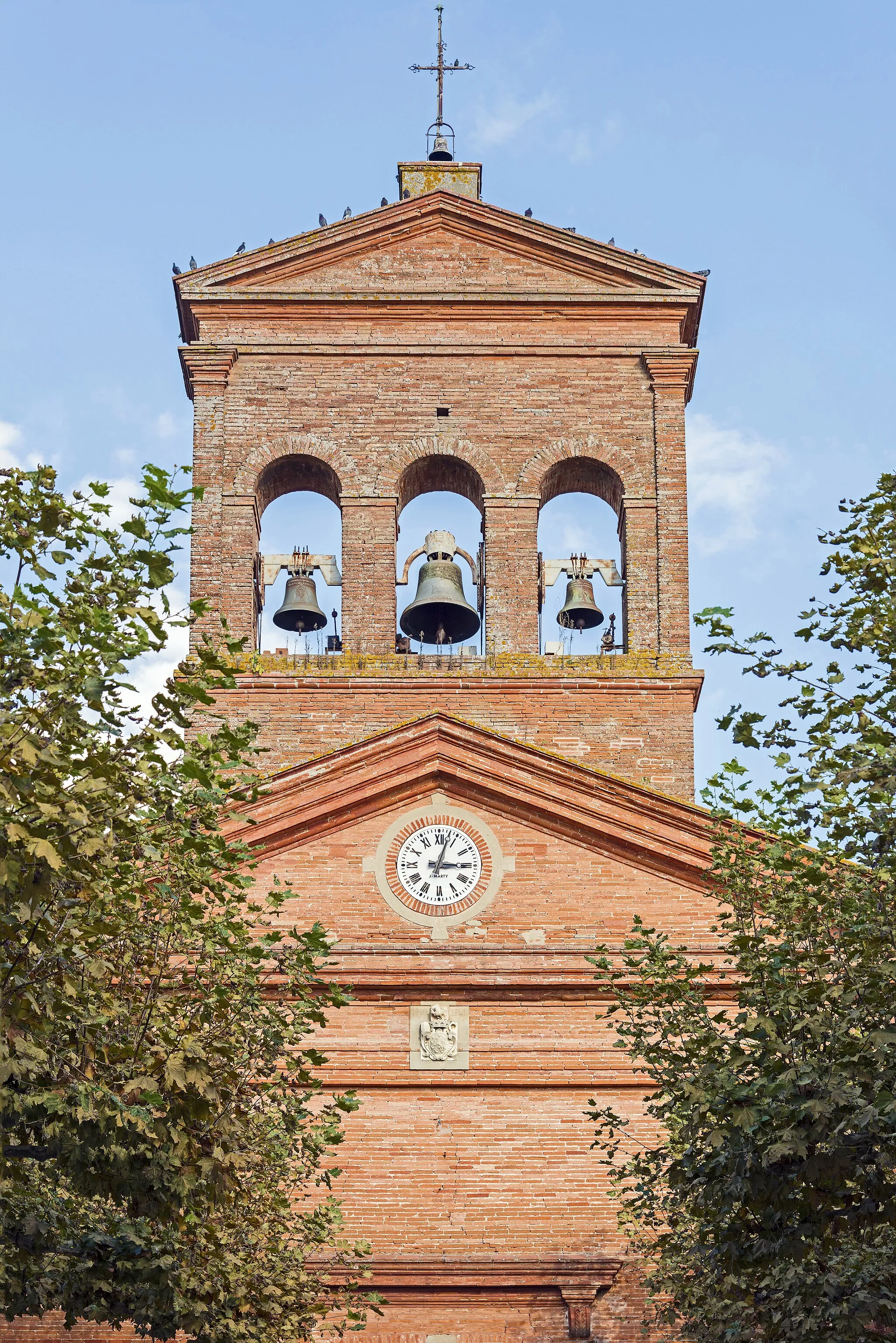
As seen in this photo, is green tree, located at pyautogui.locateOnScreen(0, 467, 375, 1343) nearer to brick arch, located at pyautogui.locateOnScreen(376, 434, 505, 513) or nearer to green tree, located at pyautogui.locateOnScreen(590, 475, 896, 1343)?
green tree, located at pyautogui.locateOnScreen(590, 475, 896, 1343)

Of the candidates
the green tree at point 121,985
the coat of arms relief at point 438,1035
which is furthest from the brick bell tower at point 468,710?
the green tree at point 121,985

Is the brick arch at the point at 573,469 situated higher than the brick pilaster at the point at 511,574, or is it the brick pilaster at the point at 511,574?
the brick arch at the point at 573,469

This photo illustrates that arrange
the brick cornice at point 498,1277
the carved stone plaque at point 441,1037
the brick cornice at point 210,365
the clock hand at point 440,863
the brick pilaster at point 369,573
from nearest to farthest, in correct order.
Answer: the brick cornice at point 498,1277
the carved stone plaque at point 441,1037
the clock hand at point 440,863
the brick pilaster at point 369,573
the brick cornice at point 210,365

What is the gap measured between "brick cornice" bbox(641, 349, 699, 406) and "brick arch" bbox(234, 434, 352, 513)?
3.58m

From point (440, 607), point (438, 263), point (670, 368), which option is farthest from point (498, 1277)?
point (438, 263)

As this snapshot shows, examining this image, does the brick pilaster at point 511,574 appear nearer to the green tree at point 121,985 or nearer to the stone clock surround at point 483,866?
the stone clock surround at point 483,866

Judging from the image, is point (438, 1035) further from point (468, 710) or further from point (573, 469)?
point (573, 469)

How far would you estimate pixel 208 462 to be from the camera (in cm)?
2492

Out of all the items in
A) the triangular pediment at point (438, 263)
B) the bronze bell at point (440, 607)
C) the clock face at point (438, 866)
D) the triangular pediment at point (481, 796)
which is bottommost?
the clock face at point (438, 866)

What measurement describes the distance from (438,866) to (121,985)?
8.14 metres

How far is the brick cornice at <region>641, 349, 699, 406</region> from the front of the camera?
1004 inches

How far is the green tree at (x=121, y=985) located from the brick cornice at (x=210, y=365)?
11091 mm

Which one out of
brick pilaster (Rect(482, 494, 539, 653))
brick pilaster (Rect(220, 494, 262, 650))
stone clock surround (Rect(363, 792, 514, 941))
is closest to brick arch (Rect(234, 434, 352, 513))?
brick pilaster (Rect(220, 494, 262, 650))

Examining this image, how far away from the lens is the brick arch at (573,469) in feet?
81.4
